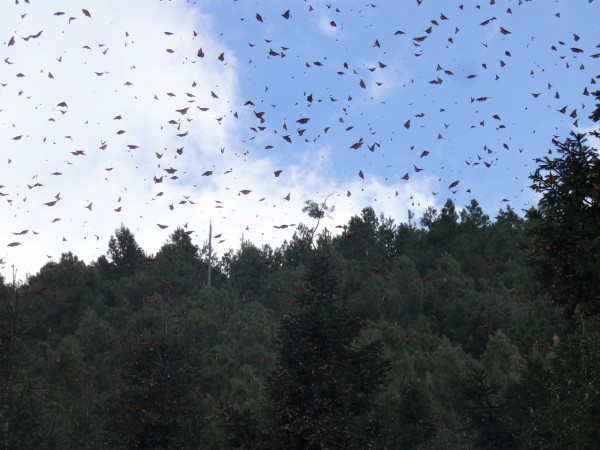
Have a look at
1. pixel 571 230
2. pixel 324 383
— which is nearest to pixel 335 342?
pixel 324 383

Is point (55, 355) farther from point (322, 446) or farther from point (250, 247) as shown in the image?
point (250, 247)

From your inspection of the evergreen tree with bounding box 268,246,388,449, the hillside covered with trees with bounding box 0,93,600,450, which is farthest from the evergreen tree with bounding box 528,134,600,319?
the evergreen tree with bounding box 268,246,388,449

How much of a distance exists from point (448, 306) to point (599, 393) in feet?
221

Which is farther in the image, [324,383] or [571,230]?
[324,383]

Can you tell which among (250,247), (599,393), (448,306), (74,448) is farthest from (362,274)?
(599,393)

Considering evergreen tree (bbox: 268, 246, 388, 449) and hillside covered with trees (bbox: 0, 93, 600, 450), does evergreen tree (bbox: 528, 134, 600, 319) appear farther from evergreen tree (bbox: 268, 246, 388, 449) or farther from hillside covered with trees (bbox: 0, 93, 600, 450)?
evergreen tree (bbox: 268, 246, 388, 449)

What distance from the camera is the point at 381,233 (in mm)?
124438

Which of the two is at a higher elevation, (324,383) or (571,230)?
(571,230)

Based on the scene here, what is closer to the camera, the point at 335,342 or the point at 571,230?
the point at 571,230

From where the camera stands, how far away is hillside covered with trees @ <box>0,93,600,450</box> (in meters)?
23.3

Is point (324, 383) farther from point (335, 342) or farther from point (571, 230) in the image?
point (571, 230)

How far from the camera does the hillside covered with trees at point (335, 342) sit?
2334cm

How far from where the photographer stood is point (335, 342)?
3045cm

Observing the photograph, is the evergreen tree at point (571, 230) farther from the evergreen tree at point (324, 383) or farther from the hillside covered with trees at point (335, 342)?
the evergreen tree at point (324, 383)
